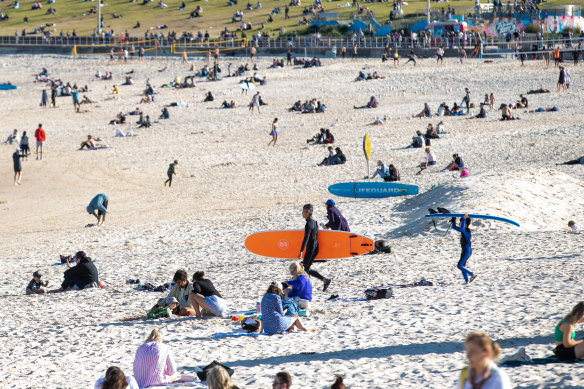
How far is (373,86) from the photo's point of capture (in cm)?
3950

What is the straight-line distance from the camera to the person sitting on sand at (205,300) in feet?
35.0

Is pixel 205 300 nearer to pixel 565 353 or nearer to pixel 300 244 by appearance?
pixel 300 244

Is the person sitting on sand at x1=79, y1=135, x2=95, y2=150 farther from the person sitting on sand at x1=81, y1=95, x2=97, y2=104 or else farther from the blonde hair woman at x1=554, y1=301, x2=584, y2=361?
the blonde hair woman at x1=554, y1=301, x2=584, y2=361

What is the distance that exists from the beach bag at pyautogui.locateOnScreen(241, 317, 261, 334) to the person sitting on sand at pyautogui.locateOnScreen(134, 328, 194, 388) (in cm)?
177

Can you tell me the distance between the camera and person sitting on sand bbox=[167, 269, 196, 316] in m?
10.9

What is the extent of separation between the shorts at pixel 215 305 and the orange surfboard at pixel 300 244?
11.4 ft

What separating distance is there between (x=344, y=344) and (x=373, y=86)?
103 ft

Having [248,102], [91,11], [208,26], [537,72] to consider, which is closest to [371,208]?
[248,102]

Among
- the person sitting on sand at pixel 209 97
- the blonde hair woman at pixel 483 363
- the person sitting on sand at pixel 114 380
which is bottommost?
the person sitting on sand at pixel 114 380

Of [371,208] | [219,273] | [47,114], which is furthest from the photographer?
[47,114]

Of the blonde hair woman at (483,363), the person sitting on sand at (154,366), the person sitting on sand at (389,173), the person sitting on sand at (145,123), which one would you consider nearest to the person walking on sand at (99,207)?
the person sitting on sand at (389,173)

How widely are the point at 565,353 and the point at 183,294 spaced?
534 centimetres

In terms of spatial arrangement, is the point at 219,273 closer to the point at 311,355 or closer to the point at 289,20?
the point at 311,355

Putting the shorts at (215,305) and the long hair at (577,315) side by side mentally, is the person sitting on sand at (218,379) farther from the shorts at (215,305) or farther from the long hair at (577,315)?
the shorts at (215,305)
